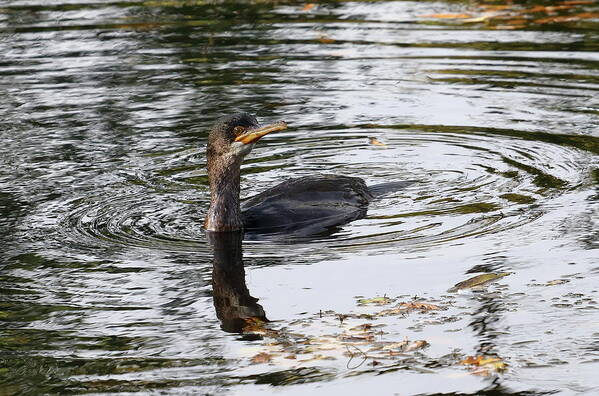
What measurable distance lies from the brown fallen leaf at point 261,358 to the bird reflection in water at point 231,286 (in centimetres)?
48

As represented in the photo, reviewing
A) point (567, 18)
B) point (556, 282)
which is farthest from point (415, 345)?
point (567, 18)

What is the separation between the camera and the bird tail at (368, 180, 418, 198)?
1032cm

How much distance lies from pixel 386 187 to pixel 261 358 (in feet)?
13.0

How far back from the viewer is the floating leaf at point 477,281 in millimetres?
7742

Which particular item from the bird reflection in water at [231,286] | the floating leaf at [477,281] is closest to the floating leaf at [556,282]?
the floating leaf at [477,281]

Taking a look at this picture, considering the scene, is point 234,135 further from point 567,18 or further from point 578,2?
point 578,2

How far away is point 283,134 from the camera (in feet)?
40.9

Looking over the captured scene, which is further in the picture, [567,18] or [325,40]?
[567,18]

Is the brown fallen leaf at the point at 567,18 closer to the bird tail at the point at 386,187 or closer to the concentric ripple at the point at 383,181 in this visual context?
the concentric ripple at the point at 383,181

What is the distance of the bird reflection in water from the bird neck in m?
0.08

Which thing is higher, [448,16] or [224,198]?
[448,16]

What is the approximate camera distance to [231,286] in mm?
8094

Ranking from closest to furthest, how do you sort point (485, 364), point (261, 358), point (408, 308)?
point (485, 364) → point (261, 358) → point (408, 308)

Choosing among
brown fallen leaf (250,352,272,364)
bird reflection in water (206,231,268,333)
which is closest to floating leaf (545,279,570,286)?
bird reflection in water (206,231,268,333)
